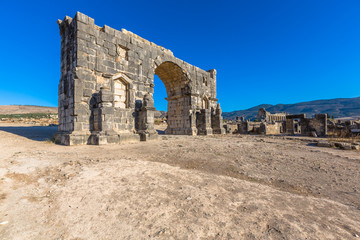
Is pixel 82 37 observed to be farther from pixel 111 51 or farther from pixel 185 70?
pixel 185 70

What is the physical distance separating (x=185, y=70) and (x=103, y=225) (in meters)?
12.2

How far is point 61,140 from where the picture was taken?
6.96 meters

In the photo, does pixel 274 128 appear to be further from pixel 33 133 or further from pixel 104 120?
pixel 33 133

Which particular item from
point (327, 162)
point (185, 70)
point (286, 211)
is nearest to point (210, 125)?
point (185, 70)

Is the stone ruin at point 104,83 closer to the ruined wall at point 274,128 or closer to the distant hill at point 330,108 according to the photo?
the ruined wall at point 274,128

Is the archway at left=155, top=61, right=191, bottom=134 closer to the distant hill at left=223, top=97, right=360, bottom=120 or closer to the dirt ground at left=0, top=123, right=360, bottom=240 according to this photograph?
the dirt ground at left=0, top=123, right=360, bottom=240

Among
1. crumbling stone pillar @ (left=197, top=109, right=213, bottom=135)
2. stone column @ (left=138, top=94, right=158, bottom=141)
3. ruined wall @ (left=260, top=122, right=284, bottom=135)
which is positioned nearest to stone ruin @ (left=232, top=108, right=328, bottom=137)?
ruined wall @ (left=260, top=122, right=284, bottom=135)

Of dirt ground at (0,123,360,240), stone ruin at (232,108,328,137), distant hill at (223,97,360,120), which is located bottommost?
dirt ground at (0,123,360,240)

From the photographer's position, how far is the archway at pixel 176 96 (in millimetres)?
13188

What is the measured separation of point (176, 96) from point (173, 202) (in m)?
12.2

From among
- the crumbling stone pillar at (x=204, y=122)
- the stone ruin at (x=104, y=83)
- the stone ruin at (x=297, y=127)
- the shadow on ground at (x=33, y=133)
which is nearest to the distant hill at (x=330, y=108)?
the stone ruin at (x=297, y=127)

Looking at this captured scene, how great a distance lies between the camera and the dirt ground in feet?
5.41

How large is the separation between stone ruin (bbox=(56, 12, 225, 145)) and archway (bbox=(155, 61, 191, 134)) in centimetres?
147

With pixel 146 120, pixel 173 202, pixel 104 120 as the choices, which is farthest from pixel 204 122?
pixel 173 202
